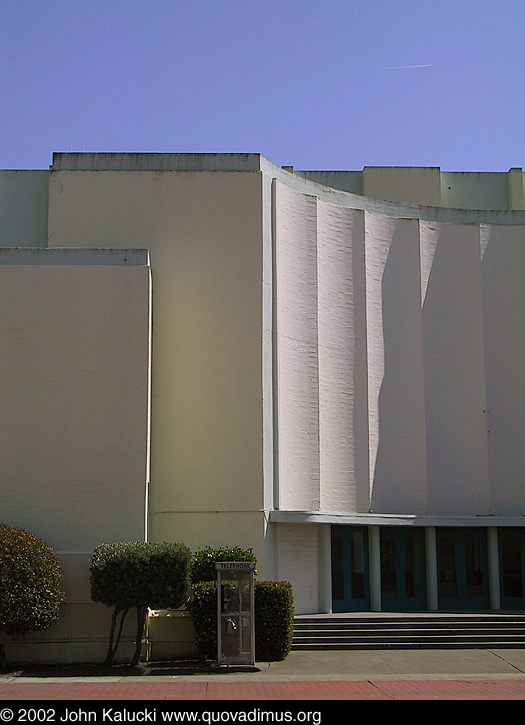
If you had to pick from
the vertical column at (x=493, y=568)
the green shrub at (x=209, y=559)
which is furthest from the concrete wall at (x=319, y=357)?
the vertical column at (x=493, y=568)

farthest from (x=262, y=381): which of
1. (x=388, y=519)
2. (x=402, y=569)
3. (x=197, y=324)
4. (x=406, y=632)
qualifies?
(x=406, y=632)

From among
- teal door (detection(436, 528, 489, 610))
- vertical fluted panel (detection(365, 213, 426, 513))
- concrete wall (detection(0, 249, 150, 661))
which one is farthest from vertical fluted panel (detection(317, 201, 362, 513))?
concrete wall (detection(0, 249, 150, 661))

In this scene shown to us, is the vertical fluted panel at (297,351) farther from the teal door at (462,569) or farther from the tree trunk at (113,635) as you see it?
the tree trunk at (113,635)

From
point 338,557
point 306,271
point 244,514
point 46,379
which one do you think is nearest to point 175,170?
point 306,271

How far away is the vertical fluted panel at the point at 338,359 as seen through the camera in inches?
933

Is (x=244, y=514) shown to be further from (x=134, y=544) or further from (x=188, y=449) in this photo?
(x=134, y=544)

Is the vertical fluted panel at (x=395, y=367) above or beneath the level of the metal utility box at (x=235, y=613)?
above

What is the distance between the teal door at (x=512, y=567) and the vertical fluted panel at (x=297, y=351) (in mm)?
5501

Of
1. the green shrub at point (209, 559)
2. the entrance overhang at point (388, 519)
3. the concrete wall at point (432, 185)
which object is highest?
the concrete wall at point (432, 185)

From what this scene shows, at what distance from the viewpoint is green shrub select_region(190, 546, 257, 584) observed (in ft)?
65.6

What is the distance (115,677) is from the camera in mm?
17328

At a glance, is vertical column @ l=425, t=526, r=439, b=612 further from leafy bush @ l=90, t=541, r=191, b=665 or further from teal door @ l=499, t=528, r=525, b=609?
leafy bush @ l=90, t=541, r=191, b=665

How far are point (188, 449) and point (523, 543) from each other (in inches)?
375

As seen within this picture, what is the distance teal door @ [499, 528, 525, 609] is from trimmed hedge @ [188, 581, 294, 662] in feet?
26.2
